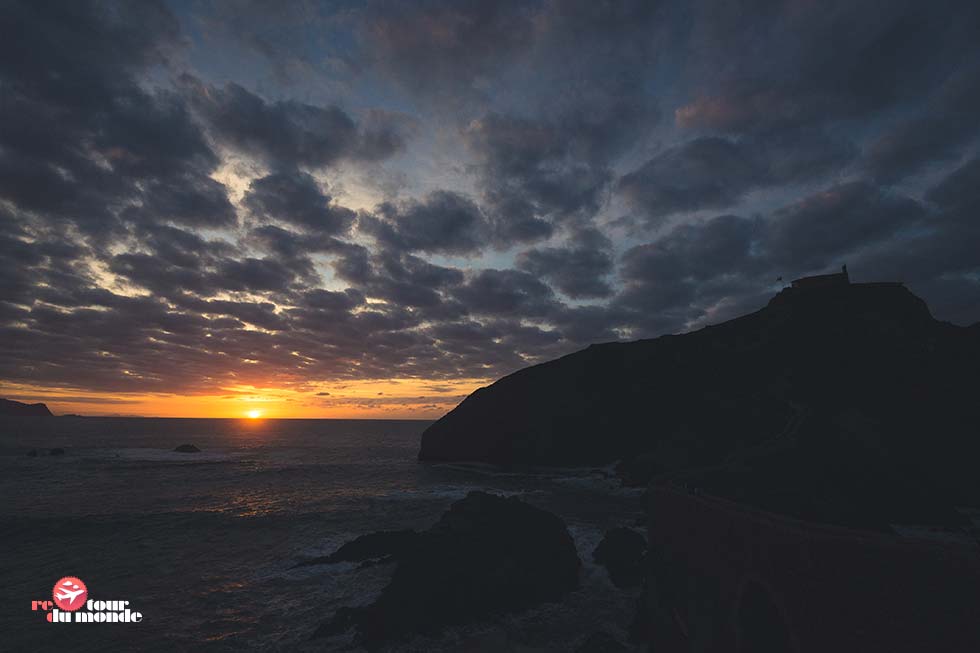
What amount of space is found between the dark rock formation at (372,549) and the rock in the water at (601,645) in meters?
13.1

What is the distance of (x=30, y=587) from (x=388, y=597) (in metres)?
20.1

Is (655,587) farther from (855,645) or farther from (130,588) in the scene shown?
(130,588)

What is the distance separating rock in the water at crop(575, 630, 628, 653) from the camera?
50.5 ft

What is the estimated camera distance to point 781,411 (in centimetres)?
4938

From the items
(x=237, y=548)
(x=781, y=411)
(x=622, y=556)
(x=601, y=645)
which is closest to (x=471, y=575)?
(x=601, y=645)

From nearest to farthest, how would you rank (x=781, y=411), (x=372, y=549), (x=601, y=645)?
(x=601, y=645) < (x=372, y=549) < (x=781, y=411)

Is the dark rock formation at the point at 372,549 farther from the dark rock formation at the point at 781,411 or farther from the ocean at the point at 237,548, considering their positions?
the dark rock formation at the point at 781,411

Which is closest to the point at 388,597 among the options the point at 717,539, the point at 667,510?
the point at 667,510

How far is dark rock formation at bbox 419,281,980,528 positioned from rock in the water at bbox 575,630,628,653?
1204cm

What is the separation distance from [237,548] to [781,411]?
54.5 m

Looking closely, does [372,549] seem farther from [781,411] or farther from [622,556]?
[781,411]

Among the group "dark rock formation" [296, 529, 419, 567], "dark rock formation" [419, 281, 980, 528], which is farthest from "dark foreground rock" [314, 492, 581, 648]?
"dark rock formation" [419, 281, 980, 528]

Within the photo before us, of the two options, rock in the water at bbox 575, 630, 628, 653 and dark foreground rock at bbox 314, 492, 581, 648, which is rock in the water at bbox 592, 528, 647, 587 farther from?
rock in the water at bbox 575, 630, 628, 653

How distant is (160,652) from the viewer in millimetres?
16750
